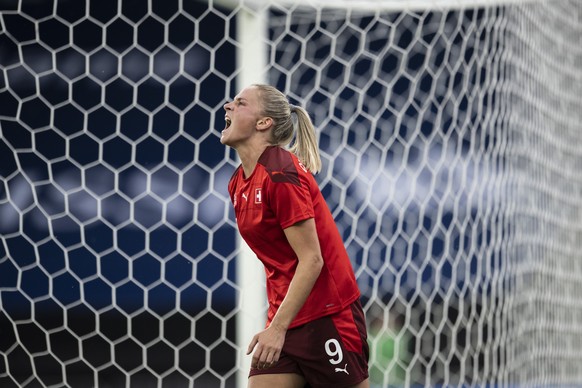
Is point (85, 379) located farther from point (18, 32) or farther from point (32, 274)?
point (18, 32)

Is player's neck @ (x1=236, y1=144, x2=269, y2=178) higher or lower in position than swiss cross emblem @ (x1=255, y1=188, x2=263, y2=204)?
higher

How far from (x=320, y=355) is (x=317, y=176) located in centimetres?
280

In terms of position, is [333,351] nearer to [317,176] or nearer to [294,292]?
[294,292]

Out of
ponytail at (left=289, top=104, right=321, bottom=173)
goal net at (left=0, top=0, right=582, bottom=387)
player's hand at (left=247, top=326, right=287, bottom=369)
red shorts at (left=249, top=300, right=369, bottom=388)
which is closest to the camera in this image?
player's hand at (left=247, top=326, right=287, bottom=369)

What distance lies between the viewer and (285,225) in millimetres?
1725

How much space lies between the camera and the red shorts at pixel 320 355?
5.90ft

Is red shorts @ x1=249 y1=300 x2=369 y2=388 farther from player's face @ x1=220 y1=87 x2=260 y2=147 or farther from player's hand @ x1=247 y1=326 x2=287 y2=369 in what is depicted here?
player's face @ x1=220 y1=87 x2=260 y2=147

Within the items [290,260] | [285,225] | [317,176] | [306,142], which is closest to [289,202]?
[285,225]

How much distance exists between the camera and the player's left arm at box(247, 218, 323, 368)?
5.55 ft

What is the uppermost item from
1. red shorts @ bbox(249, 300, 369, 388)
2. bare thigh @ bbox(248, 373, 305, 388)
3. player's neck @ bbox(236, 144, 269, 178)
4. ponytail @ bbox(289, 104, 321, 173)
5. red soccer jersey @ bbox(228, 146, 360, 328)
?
ponytail @ bbox(289, 104, 321, 173)

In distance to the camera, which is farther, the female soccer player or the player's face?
the player's face

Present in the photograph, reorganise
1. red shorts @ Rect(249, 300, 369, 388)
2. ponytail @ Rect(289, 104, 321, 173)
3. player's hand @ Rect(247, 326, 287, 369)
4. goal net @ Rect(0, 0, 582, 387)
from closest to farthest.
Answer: player's hand @ Rect(247, 326, 287, 369)
red shorts @ Rect(249, 300, 369, 388)
ponytail @ Rect(289, 104, 321, 173)
goal net @ Rect(0, 0, 582, 387)

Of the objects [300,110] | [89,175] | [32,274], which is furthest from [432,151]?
[300,110]

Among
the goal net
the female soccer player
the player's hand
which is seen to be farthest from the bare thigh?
the goal net
